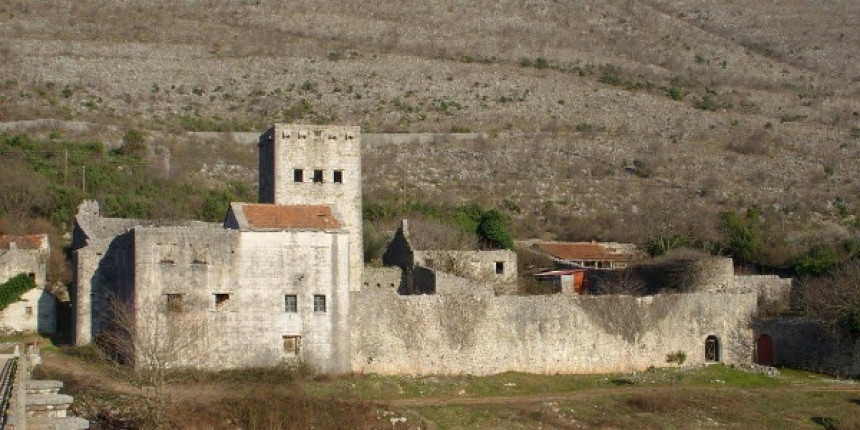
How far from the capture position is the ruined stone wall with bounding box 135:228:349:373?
153 feet

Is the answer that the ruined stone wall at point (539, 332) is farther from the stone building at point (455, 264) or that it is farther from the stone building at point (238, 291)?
the stone building at point (455, 264)

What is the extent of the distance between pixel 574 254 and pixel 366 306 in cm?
2532

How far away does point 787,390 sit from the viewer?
164 ft

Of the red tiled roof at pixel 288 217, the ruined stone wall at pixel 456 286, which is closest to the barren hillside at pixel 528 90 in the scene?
the ruined stone wall at pixel 456 286

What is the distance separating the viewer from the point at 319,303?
4794cm

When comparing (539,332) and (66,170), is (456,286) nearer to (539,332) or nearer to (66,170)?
(539,332)

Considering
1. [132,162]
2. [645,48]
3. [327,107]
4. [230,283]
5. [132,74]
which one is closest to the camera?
[230,283]

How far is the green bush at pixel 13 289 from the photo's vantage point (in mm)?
Result: 52469

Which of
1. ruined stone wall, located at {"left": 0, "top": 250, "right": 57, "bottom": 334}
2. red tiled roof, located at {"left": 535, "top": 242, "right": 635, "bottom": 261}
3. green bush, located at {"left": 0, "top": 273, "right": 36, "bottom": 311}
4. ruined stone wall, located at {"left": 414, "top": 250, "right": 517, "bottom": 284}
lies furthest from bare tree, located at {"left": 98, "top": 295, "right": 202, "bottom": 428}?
red tiled roof, located at {"left": 535, "top": 242, "right": 635, "bottom": 261}

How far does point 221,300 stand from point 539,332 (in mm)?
10118

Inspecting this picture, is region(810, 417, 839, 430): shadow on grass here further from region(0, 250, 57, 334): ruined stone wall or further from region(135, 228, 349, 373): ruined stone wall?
region(0, 250, 57, 334): ruined stone wall

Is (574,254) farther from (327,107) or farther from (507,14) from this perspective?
(507,14)

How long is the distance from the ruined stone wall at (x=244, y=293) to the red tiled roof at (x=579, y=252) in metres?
25.2

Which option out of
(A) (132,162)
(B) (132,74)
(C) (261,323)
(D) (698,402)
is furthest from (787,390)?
(B) (132,74)
